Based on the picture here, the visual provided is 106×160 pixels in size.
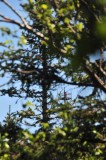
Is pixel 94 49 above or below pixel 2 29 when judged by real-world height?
below

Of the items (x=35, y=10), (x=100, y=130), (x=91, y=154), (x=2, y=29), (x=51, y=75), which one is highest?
(x=35, y=10)

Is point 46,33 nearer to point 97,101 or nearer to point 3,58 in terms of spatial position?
point 3,58

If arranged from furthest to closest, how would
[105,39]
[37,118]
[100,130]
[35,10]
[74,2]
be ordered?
[37,118]
[100,130]
[35,10]
[74,2]
[105,39]

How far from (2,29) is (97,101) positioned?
384 cm

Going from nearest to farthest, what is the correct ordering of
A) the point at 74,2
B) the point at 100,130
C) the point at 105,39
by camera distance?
the point at 105,39 < the point at 74,2 < the point at 100,130

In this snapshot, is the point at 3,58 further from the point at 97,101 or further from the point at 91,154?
the point at 91,154

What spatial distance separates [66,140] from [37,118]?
41.7 feet

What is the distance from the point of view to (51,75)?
11156mm

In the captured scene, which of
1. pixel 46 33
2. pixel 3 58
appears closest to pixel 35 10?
pixel 46 33

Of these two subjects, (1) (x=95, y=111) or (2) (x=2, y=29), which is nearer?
(2) (x=2, y=29)

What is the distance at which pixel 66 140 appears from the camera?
1077 centimetres

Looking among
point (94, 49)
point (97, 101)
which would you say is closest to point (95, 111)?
point (97, 101)

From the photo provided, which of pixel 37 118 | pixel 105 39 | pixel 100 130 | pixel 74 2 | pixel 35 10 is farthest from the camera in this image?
pixel 37 118

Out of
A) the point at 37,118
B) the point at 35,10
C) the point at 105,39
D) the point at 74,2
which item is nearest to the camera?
the point at 105,39
